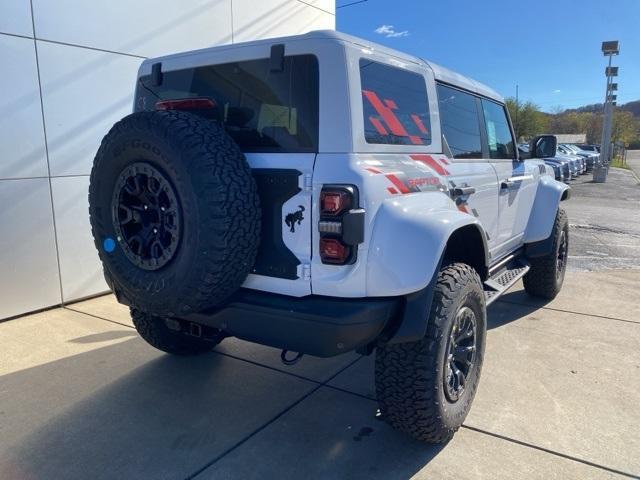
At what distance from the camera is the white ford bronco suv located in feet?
7.43

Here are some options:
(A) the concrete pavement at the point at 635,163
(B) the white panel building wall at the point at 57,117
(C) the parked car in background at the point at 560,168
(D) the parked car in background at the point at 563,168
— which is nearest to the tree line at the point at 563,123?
(A) the concrete pavement at the point at 635,163

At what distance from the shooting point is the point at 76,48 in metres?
5.15

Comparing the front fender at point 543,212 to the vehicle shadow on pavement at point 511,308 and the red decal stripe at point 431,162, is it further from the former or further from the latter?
the red decal stripe at point 431,162

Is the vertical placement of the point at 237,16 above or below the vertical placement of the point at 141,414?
above

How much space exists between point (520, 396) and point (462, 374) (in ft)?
2.21

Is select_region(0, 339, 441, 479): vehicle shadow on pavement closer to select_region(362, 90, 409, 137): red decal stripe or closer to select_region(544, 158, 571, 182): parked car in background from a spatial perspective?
select_region(362, 90, 409, 137): red decal stripe

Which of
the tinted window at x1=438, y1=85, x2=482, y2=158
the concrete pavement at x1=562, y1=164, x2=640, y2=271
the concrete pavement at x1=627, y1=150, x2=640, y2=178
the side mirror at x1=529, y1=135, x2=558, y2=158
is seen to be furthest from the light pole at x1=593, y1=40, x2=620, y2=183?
the tinted window at x1=438, y1=85, x2=482, y2=158

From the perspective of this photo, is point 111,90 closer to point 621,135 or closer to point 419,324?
point 419,324

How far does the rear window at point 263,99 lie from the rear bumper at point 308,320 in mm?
724

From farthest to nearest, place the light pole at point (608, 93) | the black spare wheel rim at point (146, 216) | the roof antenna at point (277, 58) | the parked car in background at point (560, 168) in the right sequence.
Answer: the light pole at point (608, 93)
the parked car in background at point (560, 168)
the roof antenna at point (277, 58)
the black spare wheel rim at point (146, 216)

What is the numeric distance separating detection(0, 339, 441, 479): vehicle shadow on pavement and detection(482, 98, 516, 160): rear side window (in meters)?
2.32

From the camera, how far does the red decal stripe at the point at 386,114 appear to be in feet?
8.25

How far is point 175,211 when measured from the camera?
90.5 inches

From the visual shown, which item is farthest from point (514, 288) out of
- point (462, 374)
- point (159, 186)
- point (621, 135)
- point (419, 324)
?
point (621, 135)
